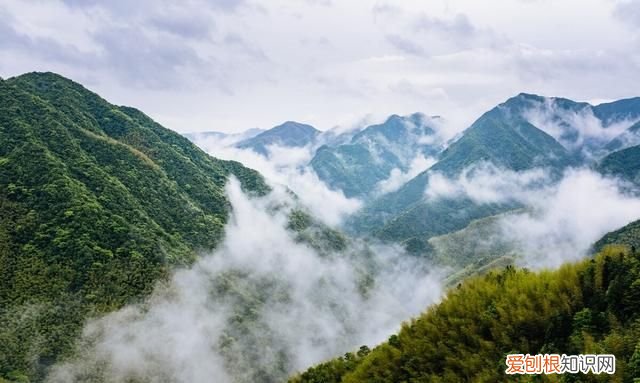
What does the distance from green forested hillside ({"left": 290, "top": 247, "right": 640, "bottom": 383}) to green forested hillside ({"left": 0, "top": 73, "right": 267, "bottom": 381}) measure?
2670 inches

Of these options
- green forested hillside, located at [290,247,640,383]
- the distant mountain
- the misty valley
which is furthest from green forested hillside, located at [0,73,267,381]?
the distant mountain

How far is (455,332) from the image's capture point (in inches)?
1308

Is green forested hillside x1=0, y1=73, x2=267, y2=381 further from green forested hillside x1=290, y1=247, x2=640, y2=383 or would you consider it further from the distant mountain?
the distant mountain

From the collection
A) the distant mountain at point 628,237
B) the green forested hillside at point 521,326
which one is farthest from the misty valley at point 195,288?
the distant mountain at point 628,237

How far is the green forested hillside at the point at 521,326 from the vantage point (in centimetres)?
2638

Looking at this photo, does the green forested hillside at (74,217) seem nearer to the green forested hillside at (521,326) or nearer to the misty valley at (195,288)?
the misty valley at (195,288)

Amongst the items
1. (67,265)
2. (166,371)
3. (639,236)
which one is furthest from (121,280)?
(639,236)

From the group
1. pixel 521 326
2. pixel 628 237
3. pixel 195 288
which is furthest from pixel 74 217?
pixel 628 237

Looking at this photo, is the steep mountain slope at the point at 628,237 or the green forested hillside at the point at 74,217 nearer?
the green forested hillside at the point at 74,217

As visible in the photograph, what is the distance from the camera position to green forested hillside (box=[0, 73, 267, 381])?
87.6m

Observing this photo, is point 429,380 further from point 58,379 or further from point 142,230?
point 142,230

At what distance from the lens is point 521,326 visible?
100 ft

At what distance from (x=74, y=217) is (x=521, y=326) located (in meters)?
95.2

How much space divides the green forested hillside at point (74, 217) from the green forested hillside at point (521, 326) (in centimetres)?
6783
